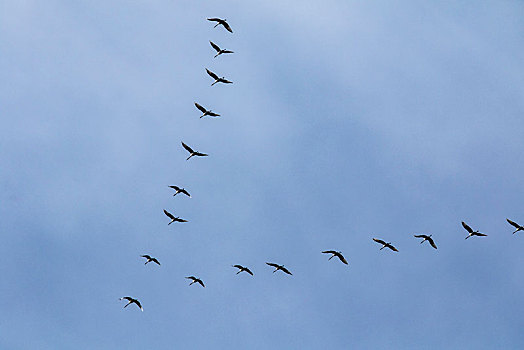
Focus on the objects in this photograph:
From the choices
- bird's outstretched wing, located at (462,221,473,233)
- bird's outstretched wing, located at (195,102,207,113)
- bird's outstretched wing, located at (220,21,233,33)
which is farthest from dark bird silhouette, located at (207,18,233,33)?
bird's outstretched wing, located at (462,221,473,233)

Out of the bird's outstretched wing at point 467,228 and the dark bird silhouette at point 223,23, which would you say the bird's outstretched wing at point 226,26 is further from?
the bird's outstretched wing at point 467,228

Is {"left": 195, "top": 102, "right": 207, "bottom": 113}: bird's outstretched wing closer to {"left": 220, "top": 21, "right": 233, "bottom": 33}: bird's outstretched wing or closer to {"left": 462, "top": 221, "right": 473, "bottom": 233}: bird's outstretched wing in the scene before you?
{"left": 220, "top": 21, "right": 233, "bottom": 33}: bird's outstretched wing

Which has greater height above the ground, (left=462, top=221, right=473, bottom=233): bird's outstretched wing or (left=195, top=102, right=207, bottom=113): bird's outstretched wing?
(left=195, top=102, right=207, bottom=113): bird's outstretched wing

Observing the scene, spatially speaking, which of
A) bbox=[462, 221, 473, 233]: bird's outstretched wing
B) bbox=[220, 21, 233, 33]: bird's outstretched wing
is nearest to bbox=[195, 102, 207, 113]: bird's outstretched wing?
bbox=[220, 21, 233, 33]: bird's outstretched wing

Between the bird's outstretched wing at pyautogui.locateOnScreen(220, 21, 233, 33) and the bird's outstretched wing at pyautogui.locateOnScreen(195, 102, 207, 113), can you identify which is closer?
the bird's outstretched wing at pyautogui.locateOnScreen(220, 21, 233, 33)

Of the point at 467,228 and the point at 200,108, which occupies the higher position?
the point at 200,108

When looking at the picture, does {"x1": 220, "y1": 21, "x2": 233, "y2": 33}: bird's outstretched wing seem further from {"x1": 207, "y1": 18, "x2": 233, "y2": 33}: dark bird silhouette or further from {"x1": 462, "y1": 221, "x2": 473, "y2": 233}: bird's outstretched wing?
A: {"x1": 462, "y1": 221, "x2": 473, "y2": 233}: bird's outstretched wing

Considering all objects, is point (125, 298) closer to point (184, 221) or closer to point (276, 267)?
point (184, 221)

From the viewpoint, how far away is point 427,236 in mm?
180250

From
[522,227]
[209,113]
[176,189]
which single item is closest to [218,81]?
[209,113]

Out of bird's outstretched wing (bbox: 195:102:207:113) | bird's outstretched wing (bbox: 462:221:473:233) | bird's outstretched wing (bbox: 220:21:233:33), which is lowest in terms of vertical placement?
bird's outstretched wing (bbox: 462:221:473:233)

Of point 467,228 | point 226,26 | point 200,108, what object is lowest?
point 467,228

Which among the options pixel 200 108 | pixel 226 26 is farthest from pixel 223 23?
pixel 200 108

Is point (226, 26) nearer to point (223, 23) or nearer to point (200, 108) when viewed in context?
point (223, 23)
